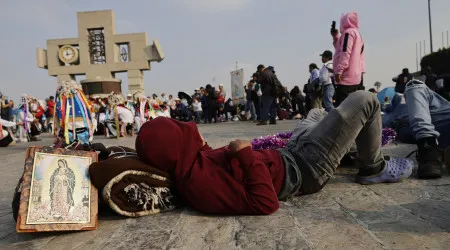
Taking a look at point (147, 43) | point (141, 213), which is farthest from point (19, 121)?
point (147, 43)

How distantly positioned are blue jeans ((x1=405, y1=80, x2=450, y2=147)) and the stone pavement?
0.67 metres

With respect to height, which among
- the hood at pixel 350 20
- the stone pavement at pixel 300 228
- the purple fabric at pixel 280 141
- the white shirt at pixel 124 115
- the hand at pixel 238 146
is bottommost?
the stone pavement at pixel 300 228

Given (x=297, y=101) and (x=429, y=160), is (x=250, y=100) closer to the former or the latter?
(x=297, y=101)

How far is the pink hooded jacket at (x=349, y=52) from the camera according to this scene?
17.9 ft

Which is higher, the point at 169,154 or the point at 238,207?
the point at 169,154

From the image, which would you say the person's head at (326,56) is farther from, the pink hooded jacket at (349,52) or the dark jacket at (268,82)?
the dark jacket at (268,82)

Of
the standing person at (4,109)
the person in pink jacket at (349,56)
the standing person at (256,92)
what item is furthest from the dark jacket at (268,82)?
the standing person at (4,109)

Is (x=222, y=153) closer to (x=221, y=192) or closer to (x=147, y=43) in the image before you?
(x=221, y=192)

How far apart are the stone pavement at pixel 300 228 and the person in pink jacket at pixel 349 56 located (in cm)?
307

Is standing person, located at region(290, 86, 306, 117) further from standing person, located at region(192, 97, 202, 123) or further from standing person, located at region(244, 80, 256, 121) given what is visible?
standing person, located at region(192, 97, 202, 123)

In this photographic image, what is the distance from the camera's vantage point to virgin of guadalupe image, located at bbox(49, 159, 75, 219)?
2145mm

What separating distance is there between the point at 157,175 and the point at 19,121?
39.7 ft

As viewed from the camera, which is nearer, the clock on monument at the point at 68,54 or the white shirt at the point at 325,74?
the white shirt at the point at 325,74

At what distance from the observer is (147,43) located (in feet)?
124
